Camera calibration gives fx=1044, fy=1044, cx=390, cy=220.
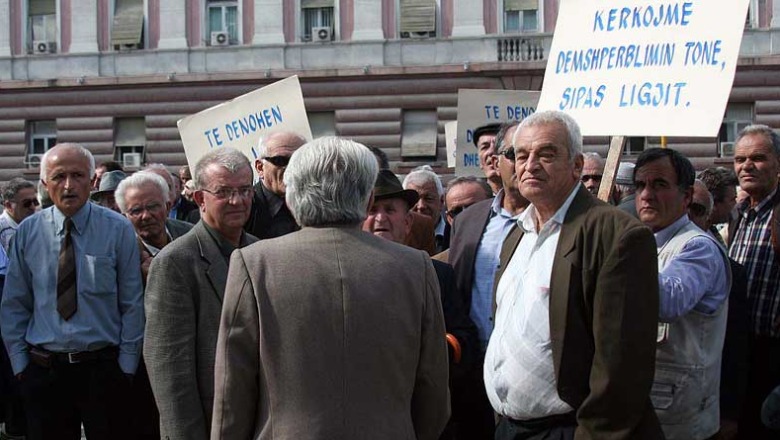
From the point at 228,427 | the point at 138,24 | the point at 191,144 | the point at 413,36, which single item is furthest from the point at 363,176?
the point at 138,24

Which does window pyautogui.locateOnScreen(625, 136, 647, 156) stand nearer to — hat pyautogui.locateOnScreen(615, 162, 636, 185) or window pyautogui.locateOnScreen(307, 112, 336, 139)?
window pyautogui.locateOnScreen(307, 112, 336, 139)

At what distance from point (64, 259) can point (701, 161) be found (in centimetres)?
1772

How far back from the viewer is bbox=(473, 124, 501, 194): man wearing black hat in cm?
563

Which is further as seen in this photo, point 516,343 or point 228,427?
point 516,343

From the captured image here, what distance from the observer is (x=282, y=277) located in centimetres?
305

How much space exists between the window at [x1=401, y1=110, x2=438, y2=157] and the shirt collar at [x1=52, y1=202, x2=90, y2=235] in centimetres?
1662

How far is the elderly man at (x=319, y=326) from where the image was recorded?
9.98 ft

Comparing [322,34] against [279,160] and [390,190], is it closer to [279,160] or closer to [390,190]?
[279,160]

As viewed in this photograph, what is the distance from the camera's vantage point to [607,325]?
3.33 metres

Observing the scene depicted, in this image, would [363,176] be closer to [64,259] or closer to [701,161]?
[64,259]

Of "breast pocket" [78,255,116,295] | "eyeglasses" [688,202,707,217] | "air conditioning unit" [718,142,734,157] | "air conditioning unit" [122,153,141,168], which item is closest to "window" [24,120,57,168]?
"air conditioning unit" [122,153,141,168]

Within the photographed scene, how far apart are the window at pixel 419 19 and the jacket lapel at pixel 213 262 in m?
17.9

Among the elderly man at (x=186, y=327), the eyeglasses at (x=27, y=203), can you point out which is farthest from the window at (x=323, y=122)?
the elderly man at (x=186, y=327)

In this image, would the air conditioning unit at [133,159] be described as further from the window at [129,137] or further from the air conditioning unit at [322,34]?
the air conditioning unit at [322,34]
